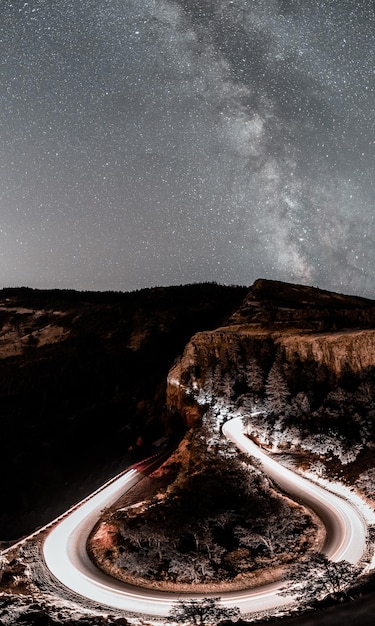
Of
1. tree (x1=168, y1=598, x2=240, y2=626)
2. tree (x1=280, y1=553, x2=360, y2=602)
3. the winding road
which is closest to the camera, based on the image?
tree (x1=168, y1=598, x2=240, y2=626)

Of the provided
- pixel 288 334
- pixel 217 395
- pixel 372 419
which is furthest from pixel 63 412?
pixel 372 419

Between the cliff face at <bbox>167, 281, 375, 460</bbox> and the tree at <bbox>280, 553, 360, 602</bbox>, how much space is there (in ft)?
38.3

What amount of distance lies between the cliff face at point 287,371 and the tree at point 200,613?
15.8 meters

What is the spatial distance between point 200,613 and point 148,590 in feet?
10.4

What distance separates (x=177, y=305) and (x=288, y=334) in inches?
1883

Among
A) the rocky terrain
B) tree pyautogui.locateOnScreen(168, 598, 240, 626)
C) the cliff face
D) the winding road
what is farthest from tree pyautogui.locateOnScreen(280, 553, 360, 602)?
the cliff face

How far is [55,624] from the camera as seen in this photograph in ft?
49.8

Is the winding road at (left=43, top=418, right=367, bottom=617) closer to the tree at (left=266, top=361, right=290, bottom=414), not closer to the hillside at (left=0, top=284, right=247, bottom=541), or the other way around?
the tree at (left=266, top=361, right=290, bottom=414)

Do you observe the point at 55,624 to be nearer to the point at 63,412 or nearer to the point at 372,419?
the point at 372,419

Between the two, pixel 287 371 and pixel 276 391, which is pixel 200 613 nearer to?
pixel 276 391

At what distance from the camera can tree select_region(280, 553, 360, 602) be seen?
15898 mm

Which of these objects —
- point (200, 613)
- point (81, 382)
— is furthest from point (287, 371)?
point (81, 382)

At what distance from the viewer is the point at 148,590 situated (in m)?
17.7

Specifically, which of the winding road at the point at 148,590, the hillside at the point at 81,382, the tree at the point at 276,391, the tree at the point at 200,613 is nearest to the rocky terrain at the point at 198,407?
the tree at the point at 276,391
